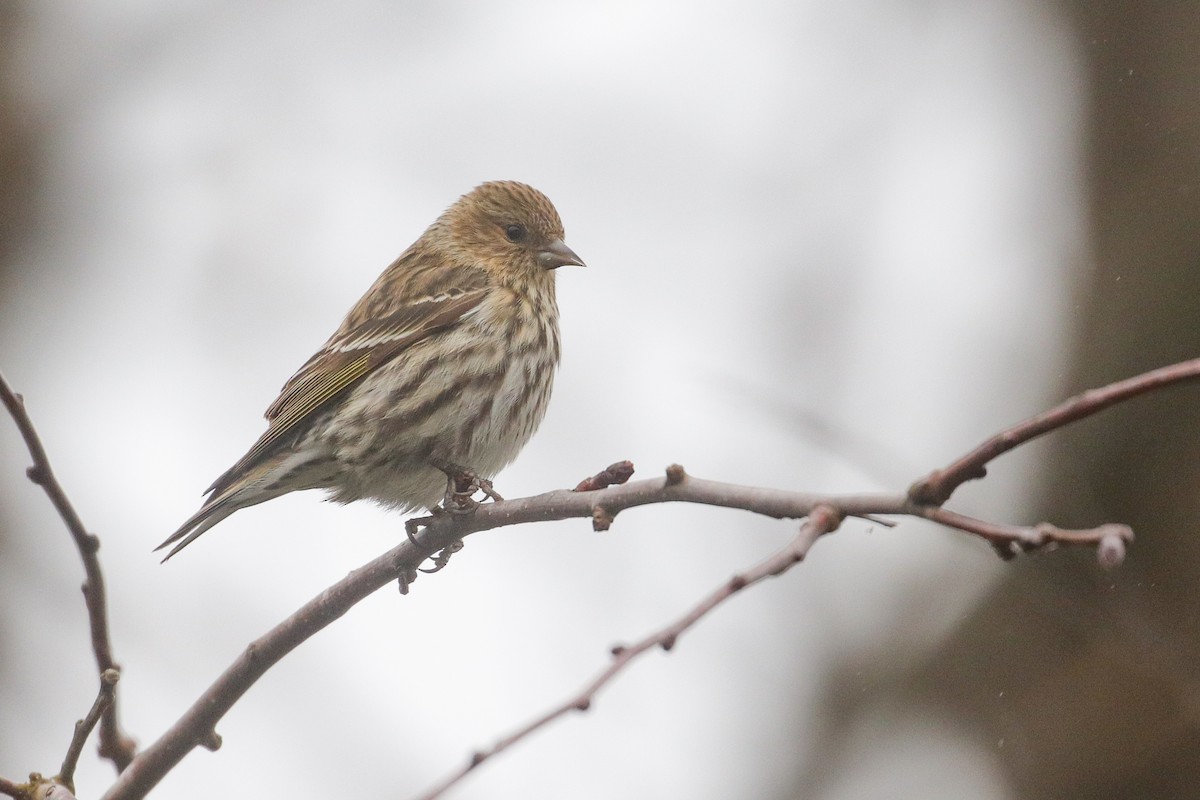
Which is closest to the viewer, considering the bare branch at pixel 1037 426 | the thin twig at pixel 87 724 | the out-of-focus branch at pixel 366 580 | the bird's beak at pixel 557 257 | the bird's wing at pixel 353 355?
the bare branch at pixel 1037 426

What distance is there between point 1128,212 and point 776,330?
11.0ft

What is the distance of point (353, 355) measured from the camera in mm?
6262

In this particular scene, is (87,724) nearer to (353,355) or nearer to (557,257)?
(353,355)

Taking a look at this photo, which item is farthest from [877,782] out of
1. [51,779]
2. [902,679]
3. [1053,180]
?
[51,779]

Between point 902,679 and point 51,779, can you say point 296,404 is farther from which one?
point 902,679

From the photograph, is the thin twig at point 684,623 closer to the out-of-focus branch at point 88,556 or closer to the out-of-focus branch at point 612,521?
the out-of-focus branch at point 612,521

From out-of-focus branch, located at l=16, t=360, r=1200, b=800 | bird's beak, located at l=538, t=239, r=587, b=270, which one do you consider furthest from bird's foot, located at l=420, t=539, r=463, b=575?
bird's beak, located at l=538, t=239, r=587, b=270

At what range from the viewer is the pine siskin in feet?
18.4

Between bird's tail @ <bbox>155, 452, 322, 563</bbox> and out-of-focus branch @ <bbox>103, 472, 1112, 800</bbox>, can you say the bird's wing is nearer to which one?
bird's tail @ <bbox>155, 452, 322, 563</bbox>

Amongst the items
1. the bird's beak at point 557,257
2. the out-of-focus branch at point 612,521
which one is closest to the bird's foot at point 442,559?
the out-of-focus branch at point 612,521

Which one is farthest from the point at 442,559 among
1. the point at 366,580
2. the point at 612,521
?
the point at 612,521

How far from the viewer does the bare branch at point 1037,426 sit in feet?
6.55

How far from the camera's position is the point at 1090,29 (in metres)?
8.76

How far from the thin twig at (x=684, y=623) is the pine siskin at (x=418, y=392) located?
121 inches
